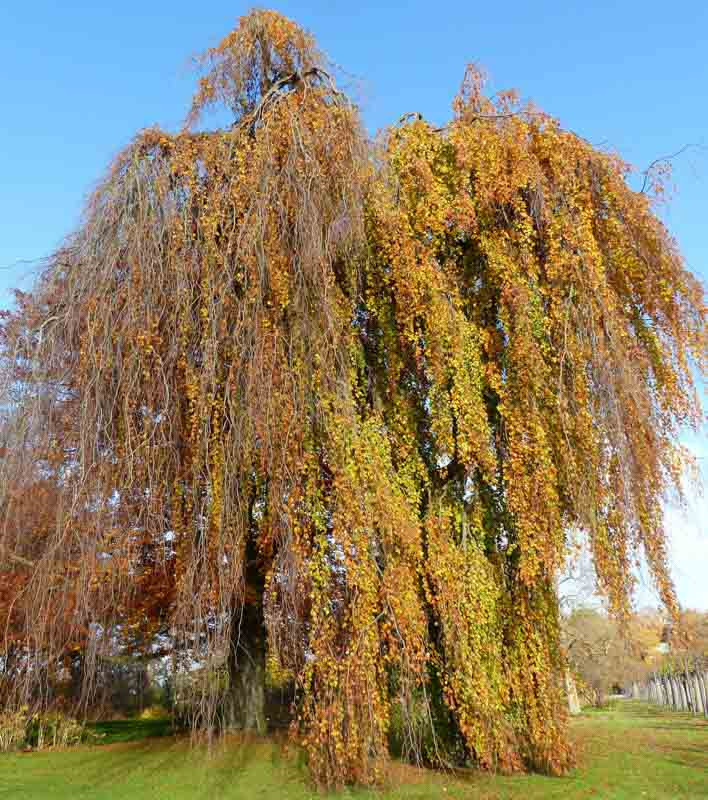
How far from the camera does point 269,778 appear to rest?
6238 mm

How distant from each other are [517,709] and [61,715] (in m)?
8.85

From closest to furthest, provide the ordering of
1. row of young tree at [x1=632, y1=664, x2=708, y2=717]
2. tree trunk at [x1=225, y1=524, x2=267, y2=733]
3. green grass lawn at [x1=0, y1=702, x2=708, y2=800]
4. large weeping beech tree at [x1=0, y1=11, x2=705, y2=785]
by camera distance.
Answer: large weeping beech tree at [x1=0, y1=11, x2=705, y2=785] < green grass lawn at [x1=0, y1=702, x2=708, y2=800] < tree trunk at [x1=225, y1=524, x2=267, y2=733] < row of young tree at [x1=632, y1=664, x2=708, y2=717]

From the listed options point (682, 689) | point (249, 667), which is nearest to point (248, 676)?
point (249, 667)

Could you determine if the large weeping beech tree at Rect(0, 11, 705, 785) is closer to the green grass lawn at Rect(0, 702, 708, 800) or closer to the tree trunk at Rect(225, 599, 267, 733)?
the green grass lawn at Rect(0, 702, 708, 800)

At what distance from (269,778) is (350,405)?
3616mm

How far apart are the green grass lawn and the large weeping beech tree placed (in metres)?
0.32

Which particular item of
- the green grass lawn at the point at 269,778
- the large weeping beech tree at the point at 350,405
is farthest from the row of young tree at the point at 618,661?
the large weeping beech tree at the point at 350,405

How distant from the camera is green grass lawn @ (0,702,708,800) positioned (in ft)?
18.8

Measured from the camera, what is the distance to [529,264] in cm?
654

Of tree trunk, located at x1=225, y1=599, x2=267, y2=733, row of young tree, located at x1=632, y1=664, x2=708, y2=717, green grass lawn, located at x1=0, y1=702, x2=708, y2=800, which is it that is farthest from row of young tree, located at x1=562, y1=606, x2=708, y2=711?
tree trunk, located at x1=225, y1=599, x2=267, y2=733

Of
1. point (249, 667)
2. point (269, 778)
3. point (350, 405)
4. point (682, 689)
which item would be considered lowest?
point (682, 689)

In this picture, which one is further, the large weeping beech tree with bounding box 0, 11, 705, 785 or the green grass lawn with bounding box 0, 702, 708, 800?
the green grass lawn with bounding box 0, 702, 708, 800

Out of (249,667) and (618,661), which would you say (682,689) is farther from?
(249,667)

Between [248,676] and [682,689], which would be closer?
[248,676]
